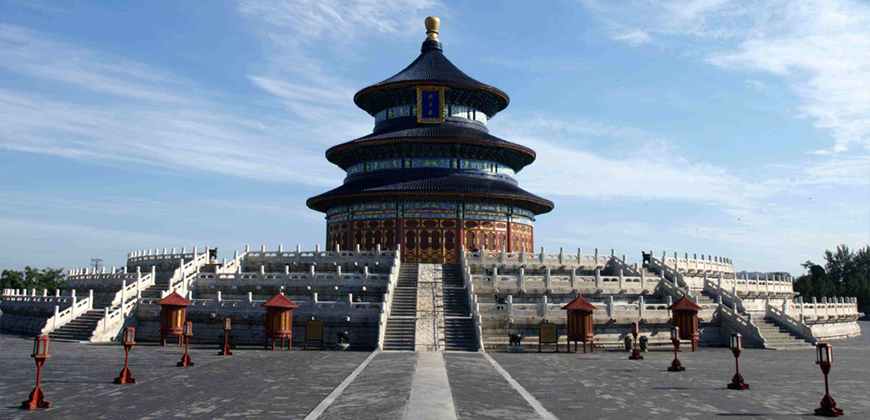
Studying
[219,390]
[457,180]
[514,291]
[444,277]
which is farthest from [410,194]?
[219,390]

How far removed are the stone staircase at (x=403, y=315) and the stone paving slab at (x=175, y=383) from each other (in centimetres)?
202

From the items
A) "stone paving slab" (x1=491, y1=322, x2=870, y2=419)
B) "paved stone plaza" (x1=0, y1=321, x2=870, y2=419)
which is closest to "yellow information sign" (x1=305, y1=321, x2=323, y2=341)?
"paved stone plaza" (x1=0, y1=321, x2=870, y2=419)

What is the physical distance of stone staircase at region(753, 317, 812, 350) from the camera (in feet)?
111

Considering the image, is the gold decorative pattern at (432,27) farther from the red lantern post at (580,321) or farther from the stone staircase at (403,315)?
the red lantern post at (580,321)

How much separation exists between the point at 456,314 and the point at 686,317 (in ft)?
33.9

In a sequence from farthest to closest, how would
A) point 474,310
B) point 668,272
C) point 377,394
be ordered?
point 668,272 → point 474,310 → point 377,394

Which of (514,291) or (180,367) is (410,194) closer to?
(514,291)

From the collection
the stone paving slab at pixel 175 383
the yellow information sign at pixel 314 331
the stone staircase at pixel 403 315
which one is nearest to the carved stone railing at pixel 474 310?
the stone staircase at pixel 403 315

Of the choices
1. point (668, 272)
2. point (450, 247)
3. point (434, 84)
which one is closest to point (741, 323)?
point (668, 272)

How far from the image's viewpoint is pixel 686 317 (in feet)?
102

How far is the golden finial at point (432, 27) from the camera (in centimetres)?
6431

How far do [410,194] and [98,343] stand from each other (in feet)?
77.1

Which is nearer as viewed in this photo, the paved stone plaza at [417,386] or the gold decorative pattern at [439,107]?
the paved stone plaza at [417,386]

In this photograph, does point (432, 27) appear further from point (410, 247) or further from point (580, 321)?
point (580, 321)
